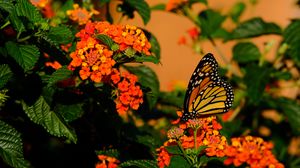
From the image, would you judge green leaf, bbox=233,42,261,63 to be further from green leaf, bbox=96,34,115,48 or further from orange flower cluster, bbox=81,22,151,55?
green leaf, bbox=96,34,115,48

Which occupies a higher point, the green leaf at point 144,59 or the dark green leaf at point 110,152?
the green leaf at point 144,59

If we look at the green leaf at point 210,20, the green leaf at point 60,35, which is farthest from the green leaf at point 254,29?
the green leaf at point 60,35

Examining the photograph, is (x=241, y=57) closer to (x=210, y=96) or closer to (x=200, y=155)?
(x=210, y=96)

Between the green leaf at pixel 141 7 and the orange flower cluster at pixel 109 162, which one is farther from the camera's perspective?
the green leaf at pixel 141 7

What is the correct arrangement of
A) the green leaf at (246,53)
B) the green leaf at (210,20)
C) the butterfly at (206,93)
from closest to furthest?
the butterfly at (206,93)
the green leaf at (246,53)
the green leaf at (210,20)

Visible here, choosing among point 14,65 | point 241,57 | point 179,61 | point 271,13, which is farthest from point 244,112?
point 271,13

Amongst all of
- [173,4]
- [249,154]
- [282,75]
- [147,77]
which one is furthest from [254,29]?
[249,154]

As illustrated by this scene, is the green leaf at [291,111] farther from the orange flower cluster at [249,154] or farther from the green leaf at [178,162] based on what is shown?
the green leaf at [178,162]
